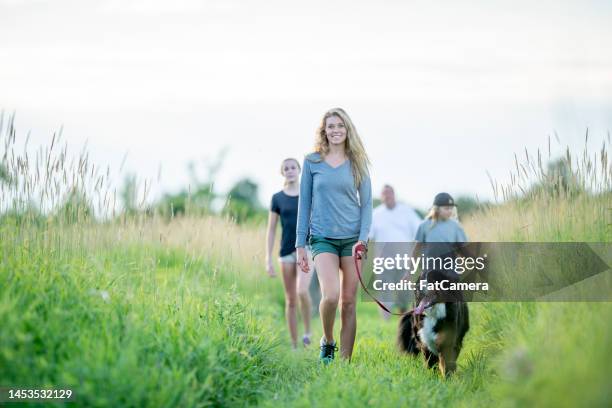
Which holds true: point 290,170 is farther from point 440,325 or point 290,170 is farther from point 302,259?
point 440,325

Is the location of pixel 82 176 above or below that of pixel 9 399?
above

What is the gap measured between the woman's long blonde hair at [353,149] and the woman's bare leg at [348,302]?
756mm

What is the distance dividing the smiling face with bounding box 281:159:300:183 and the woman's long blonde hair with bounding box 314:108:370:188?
191cm

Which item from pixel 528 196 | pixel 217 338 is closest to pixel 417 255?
pixel 528 196

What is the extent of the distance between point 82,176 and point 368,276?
9807 millimetres

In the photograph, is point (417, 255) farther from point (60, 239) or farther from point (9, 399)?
point (9, 399)

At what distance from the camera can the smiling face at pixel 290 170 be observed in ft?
24.9

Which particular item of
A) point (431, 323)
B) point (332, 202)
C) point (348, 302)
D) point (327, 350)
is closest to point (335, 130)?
point (332, 202)

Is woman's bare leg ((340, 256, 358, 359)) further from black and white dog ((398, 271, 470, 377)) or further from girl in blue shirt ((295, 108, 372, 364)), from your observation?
black and white dog ((398, 271, 470, 377))

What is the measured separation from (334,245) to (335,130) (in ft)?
3.48

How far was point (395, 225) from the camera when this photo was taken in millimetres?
10828

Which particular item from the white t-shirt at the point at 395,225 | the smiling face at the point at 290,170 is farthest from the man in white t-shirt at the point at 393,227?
the smiling face at the point at 290,170

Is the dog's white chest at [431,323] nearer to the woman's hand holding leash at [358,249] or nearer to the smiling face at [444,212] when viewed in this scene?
the woman's hand holding leash at [358,249]

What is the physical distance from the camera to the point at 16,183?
5035 mm
